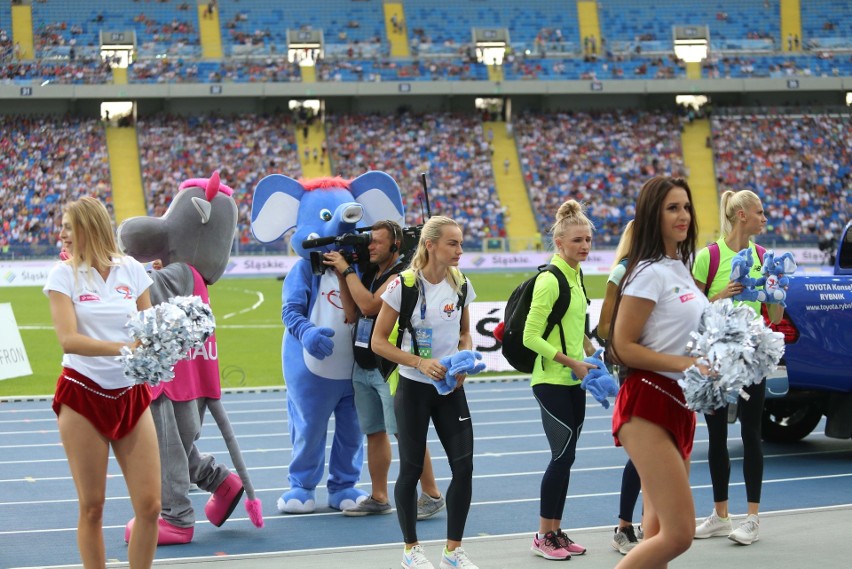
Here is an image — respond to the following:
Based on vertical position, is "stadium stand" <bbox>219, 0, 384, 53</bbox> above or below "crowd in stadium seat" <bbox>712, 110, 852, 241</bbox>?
above

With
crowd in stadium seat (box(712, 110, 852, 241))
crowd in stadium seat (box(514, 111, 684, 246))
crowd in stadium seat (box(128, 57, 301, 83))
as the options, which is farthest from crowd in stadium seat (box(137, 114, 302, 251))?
crowd in stadium seat (box(712, 110, 852, 241))

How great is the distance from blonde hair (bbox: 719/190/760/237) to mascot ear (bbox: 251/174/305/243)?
2963 millimetres

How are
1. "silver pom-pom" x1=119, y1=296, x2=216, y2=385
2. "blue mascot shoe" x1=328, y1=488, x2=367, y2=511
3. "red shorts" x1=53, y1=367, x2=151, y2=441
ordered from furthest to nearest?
"blue mascot shoe" x1=328, y1=488, x2=367, y2=511
"red shorts" x1=53, y1=367, x2=151, y2=441
"silver pom-pom" x1=119, y1=296, x2=216, y2=385

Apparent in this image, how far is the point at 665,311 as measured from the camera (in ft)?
13.4

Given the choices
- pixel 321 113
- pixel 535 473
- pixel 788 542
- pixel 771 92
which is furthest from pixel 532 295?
pixel 771 92

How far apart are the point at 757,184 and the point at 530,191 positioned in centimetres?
858

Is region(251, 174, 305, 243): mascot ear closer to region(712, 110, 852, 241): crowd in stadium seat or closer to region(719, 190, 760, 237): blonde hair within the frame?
region(719, 190, 760, 237): blonde hair

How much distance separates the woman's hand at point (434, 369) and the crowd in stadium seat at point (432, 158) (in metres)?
34.0

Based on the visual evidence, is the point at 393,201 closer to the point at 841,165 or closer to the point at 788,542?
the point at 788,542

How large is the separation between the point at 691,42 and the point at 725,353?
45265 mm

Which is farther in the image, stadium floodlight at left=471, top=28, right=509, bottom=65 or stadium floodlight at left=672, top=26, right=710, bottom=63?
stadium floodlight at left=672, top=26, right=710, bottom=63

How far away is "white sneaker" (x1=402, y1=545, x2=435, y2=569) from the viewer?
5.38 meters

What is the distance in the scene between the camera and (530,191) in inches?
1652

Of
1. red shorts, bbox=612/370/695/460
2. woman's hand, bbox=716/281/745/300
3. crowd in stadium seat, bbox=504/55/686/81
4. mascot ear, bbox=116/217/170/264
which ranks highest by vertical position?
crowd in stadium seat, bbox=504/55/686/81
